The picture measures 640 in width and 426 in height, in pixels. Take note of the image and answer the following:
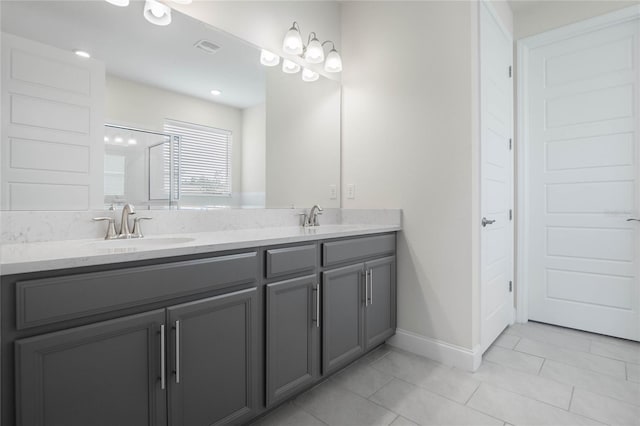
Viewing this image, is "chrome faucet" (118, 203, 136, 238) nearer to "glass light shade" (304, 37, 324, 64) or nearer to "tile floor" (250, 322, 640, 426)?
"tile floor" (250, 322, 640, 426)

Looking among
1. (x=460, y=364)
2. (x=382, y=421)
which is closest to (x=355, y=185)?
(x=460, y=364)

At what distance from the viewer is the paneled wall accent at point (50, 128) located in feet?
4.03

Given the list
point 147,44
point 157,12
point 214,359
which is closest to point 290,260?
point 214,359

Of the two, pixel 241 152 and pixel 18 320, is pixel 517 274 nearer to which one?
pixel 241 152

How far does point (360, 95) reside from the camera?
8.31ft

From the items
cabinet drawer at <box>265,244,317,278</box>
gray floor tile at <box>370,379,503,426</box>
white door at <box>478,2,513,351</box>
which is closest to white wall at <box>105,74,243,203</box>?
cabinet drawer at <box>265,244,317,278</box>

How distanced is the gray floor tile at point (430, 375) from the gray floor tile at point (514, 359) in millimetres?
337

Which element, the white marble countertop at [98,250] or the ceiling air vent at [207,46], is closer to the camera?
the white marble countertop at [98,250]

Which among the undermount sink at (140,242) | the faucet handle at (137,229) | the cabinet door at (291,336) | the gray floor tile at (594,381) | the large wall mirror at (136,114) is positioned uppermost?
the large wall mirror at (136,114)

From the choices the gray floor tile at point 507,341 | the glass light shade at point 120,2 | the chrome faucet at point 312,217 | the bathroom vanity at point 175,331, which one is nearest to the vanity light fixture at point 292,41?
the glass light shade at point 120,2

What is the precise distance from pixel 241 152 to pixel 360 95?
1084 mm

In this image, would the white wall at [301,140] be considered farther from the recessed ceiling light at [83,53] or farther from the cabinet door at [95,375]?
the cabinet door at [95,375]

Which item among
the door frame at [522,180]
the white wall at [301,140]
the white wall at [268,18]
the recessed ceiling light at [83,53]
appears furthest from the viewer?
the door frame at [522,180]

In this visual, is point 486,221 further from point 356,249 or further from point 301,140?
point 301,140
